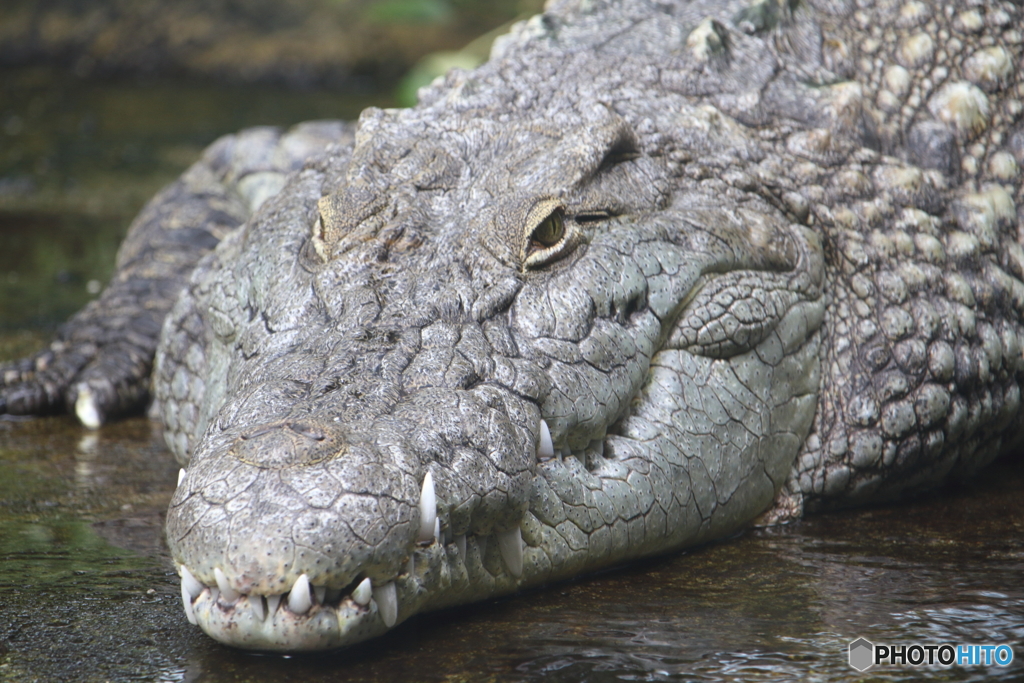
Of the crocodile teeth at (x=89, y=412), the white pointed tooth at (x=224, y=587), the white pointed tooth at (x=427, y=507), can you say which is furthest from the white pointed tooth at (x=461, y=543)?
the crocodile teeth at (x=89, y=412)

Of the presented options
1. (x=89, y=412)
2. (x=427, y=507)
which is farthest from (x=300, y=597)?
(x=89, y=412)

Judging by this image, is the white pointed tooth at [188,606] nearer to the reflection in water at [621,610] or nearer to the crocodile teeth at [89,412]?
the reflection in water at [621,610]

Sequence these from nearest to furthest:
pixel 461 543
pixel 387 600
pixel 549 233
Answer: pixel 387 600, pixel 461 543, pixel 549 233

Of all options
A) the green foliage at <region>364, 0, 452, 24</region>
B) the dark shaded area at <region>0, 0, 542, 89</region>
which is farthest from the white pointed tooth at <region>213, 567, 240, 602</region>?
the dark shaded area at <region>0, 0, 542, 89</region>

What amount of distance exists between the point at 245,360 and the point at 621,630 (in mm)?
1096

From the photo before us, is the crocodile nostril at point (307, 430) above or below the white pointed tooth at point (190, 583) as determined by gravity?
above

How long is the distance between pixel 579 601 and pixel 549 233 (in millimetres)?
896

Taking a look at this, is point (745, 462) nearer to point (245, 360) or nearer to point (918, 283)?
point (918, 283)

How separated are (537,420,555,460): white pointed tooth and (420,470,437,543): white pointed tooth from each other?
384 millimetres

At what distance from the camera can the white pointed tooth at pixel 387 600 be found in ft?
6.96

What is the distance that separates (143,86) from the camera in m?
13.0

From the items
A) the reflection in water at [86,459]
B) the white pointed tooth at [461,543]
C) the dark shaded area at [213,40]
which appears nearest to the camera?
the white pointed tooth at [461,543]

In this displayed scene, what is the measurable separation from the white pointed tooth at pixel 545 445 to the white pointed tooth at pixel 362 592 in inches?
22.0

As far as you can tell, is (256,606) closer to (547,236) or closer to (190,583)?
(190,583)
